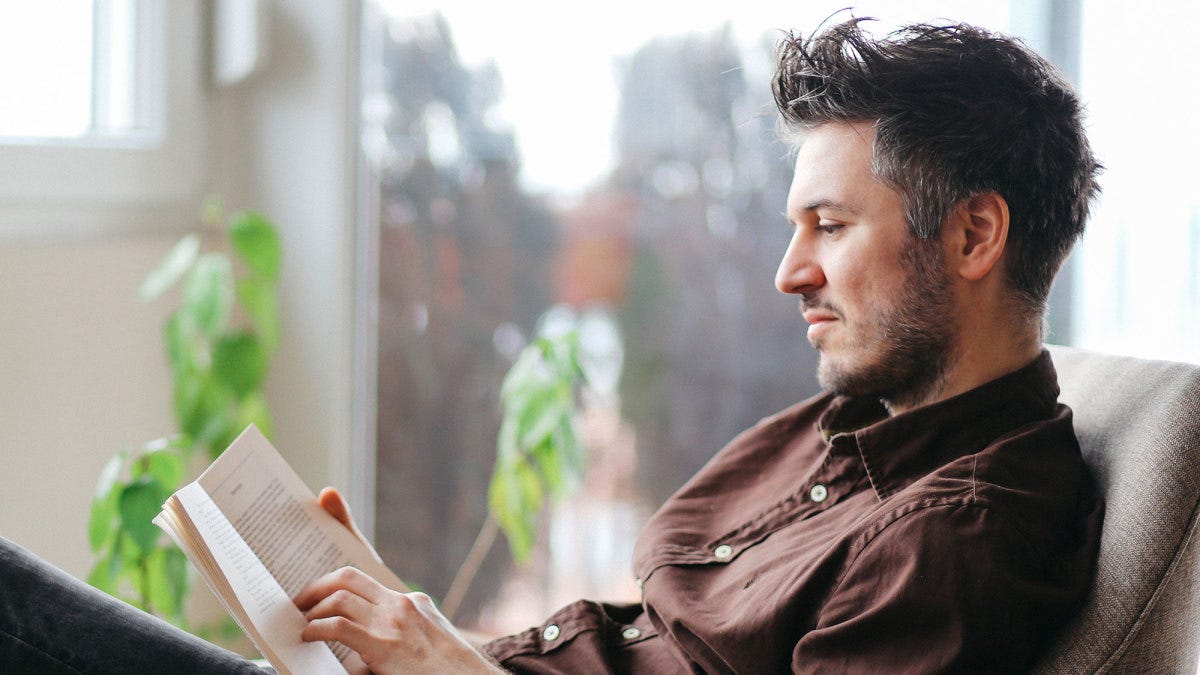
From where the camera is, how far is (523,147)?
232cm

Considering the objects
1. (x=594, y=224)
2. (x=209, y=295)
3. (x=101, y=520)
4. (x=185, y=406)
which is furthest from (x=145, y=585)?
(x=594, y=224)

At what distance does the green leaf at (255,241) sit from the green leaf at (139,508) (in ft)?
1.66

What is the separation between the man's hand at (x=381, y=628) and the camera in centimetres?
107

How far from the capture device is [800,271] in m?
1.25

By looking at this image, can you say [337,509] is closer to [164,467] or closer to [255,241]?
[164,467]

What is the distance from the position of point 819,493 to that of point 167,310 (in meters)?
1.48

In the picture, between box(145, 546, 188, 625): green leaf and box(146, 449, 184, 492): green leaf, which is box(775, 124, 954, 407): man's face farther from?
box(145, 546, 188, 625): green leaf

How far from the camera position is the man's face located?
3.88 ft

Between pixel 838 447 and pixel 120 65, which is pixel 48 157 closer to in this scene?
pixel 120 65

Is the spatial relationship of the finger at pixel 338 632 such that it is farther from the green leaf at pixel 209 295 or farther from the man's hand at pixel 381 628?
the green leaf at pixel 209 295

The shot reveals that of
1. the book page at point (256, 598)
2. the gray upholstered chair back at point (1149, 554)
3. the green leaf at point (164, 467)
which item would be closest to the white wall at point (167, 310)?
the green leaf at point (164, 467)

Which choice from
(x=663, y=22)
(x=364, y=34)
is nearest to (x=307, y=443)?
(x=364, y=34)

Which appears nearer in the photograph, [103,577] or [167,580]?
[103,577]

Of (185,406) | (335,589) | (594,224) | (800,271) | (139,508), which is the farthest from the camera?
(594,224)
